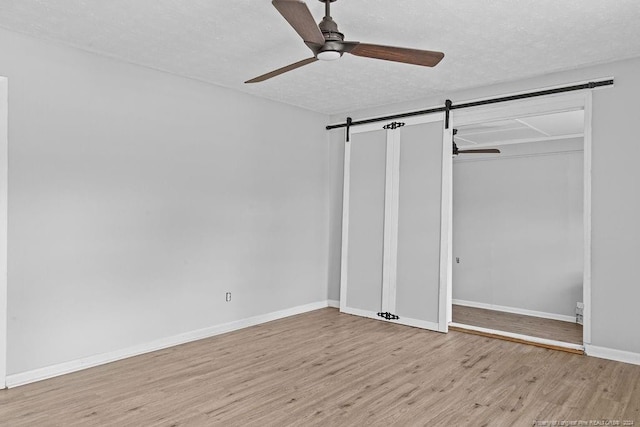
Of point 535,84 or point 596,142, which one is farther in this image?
point 535,84

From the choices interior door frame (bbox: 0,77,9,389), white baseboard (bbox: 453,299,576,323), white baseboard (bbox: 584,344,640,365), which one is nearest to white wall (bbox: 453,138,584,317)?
white baseboard (bbox: 453,299,576,323)

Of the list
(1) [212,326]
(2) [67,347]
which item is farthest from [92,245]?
(1) [212,326]

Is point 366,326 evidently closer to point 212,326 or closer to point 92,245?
point 212,326

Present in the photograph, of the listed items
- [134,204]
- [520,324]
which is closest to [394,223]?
[520,324]

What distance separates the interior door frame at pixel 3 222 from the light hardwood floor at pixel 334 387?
275mm

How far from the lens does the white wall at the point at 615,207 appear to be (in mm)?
3879

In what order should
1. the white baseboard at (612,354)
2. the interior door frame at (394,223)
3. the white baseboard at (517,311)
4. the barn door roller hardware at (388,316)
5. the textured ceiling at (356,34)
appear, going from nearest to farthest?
the textured ceiling at (356,34) → the white baseboard at (612,354) → the interior door frame at (394,223) → the barn door roller hardware at (388,316) → the white baseboard at (517,311)

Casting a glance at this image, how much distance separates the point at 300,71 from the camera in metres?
4.32

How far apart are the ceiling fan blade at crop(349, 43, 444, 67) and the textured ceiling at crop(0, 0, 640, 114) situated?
12.3 inches

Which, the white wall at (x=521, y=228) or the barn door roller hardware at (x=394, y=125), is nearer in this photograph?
the barn door roller hardware at (x=394, y=125)

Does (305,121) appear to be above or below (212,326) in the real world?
above

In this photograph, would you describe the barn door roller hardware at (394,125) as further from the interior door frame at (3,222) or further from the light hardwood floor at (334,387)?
the interior door frame at (3,222)

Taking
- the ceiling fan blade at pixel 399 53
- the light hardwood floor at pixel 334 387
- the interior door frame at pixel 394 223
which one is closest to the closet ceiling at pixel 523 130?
the interior door frame at pixel 394 223

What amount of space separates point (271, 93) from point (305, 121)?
86 centimetres
